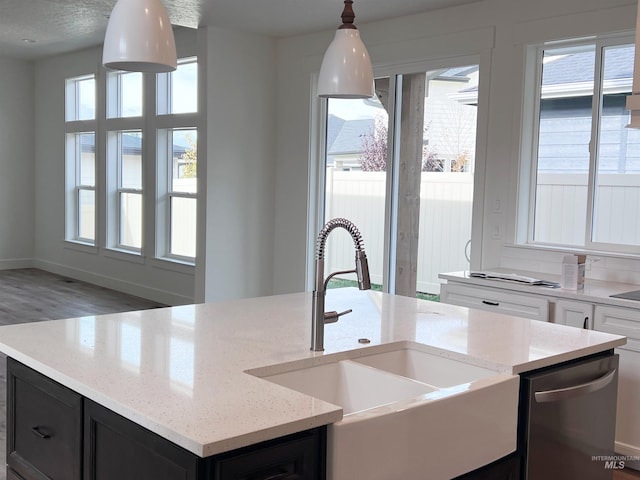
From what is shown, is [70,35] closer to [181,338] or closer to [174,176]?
[174,176]

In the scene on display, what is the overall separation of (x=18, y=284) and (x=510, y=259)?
20.2 feet

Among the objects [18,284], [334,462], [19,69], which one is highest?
[19,69]

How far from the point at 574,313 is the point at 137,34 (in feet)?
8.52

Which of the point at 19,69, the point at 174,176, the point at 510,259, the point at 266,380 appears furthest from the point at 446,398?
the point at 19,69

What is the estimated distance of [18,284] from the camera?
827 centimetres

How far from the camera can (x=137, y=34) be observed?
1.88 meters

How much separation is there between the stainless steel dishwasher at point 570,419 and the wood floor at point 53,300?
5195mm

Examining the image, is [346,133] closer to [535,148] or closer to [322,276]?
[535,148]

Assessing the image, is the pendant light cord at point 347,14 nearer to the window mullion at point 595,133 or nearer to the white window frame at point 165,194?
the window mullion at point 595,133

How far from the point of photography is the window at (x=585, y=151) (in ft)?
13.5

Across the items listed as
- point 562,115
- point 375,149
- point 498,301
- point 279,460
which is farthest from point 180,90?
point 279,460

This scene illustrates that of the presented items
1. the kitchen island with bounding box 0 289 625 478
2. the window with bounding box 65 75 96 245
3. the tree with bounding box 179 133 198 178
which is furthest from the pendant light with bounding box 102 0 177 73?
the window with bounding box 65 75 96 245

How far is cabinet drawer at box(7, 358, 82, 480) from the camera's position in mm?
1744

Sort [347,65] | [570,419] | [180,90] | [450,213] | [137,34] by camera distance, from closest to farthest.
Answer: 1. [137,34]
2. [570,419]
3. [347,65]
4. [450,213]
5. [180,90]
